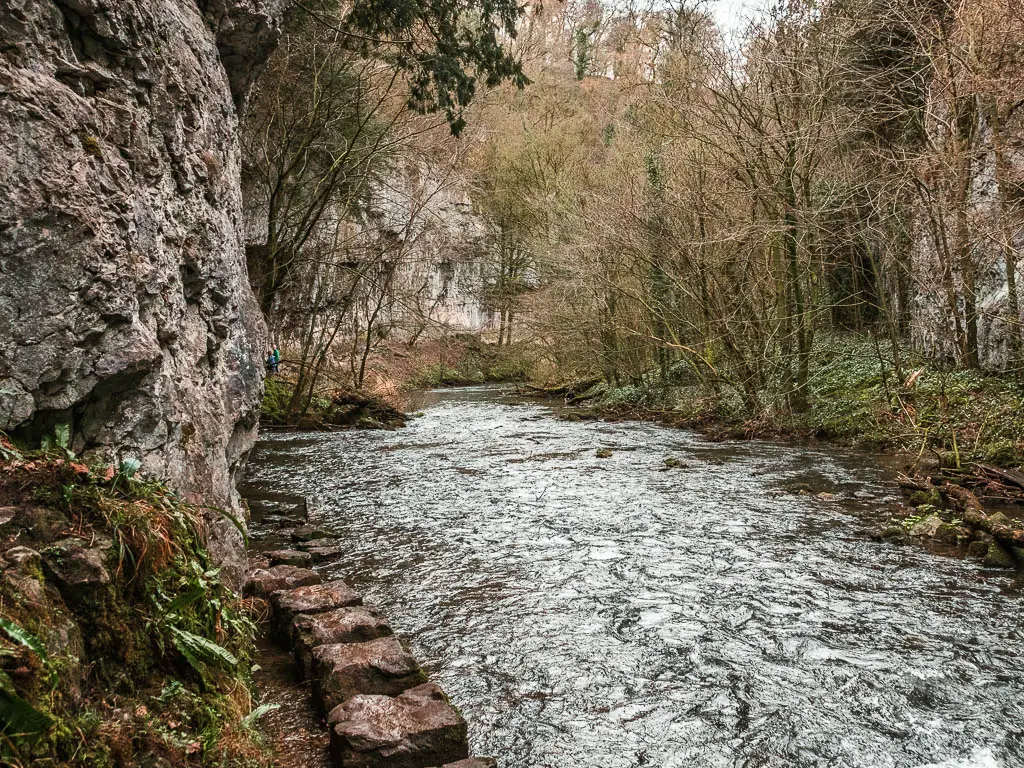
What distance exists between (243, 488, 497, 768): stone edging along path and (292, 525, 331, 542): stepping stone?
1.71 meters

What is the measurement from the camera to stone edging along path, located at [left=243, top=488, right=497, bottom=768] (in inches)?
131

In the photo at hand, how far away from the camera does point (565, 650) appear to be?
15.9 feet

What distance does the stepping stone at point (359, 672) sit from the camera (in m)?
3.87

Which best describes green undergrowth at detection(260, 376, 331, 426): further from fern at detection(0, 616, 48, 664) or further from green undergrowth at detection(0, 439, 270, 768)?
fern at detection(0, 616, 48, 664)

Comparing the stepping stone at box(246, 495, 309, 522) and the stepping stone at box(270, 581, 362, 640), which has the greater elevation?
the stepping stone at box(270, 581, 362, 640)

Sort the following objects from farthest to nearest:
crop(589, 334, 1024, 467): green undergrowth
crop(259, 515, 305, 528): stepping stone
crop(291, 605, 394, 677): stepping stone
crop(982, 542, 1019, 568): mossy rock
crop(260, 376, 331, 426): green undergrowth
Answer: crop(260, 376, 331, 426): green undergrowth → crop(589, 334, 1024, 467): green undergrowth → crop(259, 515, 305, 528): stepping stone → crop(982, 542, 1019, 568): mossy rock → crop(291, 605, 394, 677): stepping stone

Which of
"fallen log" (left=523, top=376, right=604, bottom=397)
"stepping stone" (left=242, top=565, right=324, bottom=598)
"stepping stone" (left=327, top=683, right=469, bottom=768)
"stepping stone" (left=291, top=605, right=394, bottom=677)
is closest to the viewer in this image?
"stepping stone" (left=327, top=683, right=469, bottom=768)

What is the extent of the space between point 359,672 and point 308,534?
4.06m

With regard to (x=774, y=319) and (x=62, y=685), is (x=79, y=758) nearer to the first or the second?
(x=62, y=685)

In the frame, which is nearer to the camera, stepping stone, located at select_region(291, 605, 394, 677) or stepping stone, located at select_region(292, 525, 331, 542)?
stepping stone, located at select_region(291, 605, 394, 677)

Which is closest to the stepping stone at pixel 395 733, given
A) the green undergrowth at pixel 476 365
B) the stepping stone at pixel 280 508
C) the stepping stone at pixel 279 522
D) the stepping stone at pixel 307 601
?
the stepping stone at pixel 307 601

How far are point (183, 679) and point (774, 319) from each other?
542 inches

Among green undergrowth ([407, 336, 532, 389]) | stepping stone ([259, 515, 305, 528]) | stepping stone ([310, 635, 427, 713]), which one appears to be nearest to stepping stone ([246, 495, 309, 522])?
stepping stone ([259, 515, 305, 528])

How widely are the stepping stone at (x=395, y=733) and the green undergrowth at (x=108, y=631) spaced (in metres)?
0.39
